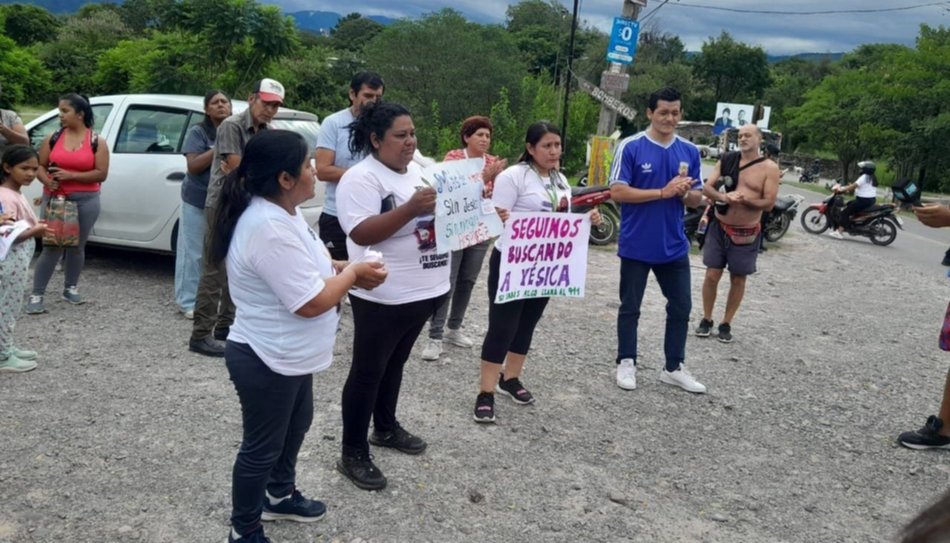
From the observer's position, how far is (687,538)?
10.9ft

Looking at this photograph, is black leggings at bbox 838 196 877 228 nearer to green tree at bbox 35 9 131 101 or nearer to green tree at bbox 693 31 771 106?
green tree at bbox 35 9 131 101

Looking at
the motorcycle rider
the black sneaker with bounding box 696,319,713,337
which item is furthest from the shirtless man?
the motorcycle rider

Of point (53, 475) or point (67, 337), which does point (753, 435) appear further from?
point (67, 337)

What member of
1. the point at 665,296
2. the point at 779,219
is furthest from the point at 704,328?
the point at 779,219

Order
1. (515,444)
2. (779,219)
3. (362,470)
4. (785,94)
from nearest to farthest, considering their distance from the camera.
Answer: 1. (362,470)
2. (515,444)
3. (779,219)
4. (785,94)

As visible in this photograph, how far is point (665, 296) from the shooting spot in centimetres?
500

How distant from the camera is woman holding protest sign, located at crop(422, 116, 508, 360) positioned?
530cm

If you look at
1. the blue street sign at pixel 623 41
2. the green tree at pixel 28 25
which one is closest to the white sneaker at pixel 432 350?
the blue street sign at pixel 623 41

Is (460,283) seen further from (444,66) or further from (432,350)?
(444,66)

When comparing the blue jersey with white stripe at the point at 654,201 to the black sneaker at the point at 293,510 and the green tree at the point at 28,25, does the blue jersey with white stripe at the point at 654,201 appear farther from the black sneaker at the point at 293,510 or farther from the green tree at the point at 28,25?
the green tree at the point at 28,25

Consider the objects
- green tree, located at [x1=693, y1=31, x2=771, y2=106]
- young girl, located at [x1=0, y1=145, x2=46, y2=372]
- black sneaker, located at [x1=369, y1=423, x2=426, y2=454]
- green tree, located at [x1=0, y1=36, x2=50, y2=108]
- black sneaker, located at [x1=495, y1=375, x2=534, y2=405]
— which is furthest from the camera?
green tree, located at [x1=693, y1=31, x2=771, y2=106]

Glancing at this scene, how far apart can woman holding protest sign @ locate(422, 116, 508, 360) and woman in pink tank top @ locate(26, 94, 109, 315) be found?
2.80 meters

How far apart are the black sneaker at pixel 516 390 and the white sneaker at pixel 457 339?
3.02ft

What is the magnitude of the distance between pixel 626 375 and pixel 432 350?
1.42 m
